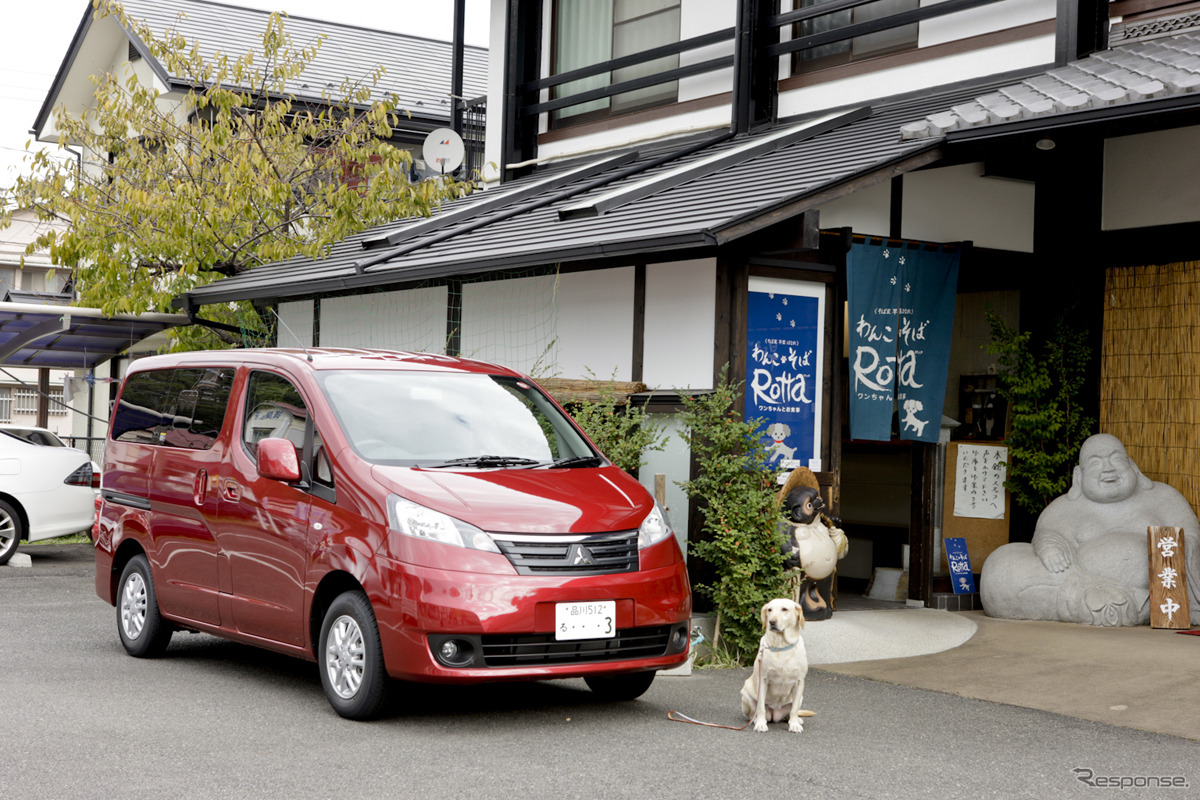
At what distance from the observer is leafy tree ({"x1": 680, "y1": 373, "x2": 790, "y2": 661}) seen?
795 centimetres

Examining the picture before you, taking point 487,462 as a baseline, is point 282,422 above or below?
above

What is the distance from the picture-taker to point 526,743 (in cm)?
570

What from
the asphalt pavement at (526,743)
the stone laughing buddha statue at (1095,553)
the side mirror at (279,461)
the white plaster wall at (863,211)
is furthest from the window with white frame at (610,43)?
the side mirror at (279,461)

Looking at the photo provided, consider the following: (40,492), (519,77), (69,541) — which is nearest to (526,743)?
(40,492)

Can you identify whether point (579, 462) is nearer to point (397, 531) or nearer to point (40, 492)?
point (397, 531)

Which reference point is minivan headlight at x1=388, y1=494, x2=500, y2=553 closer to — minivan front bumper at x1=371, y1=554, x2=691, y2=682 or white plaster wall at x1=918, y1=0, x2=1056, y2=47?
minivan front bumper at x1=371, y1=554, x2=691, y2=682

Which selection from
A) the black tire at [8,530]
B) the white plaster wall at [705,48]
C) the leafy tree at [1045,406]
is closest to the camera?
the leafy tree at [1045,406]

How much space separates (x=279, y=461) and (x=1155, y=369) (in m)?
7.20

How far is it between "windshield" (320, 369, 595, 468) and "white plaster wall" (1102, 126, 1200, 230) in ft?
18.3

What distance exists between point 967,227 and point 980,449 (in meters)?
1.92

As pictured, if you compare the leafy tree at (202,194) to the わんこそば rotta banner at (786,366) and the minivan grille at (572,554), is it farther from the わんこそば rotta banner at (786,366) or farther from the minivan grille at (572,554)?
the minivan grille at (572,554)

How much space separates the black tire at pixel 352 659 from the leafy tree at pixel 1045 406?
647 cm

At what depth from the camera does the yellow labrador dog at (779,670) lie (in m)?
6.00

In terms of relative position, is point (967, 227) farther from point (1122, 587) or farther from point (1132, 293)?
point (1122, 587)
